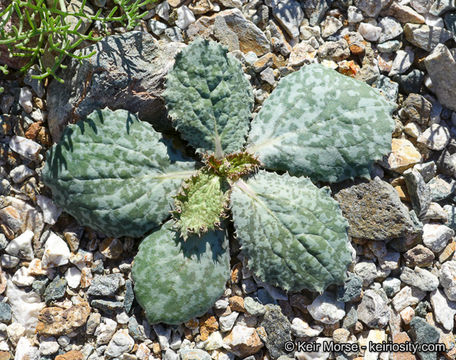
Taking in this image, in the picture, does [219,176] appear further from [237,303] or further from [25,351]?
[25,351]

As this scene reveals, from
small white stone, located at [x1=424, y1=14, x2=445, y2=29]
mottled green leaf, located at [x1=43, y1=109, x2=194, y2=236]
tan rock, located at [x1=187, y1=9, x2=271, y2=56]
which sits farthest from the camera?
small white stone, located at [x1=424, y1=14, x2=445, y2=29]

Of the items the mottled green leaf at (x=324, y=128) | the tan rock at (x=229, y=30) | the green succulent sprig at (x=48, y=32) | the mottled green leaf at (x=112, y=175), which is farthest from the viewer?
the tan rock at (x=229, y=30)

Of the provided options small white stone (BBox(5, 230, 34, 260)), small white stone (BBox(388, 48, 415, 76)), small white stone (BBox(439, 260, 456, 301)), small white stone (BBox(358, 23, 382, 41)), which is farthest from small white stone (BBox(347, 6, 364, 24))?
small white stone (BBox(5, 230, 34, 260))

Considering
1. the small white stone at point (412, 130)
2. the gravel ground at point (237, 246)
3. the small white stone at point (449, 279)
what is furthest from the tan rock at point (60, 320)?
the small white stone at point (412, 130)

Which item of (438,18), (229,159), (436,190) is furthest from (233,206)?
(438,18)

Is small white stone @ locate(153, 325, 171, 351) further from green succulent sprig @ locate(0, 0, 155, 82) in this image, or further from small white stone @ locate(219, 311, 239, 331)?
green succulent sprig @ locate(0, 0, 155, 82)

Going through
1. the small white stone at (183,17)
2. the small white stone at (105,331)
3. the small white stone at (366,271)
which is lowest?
the small white stone at (105,331)

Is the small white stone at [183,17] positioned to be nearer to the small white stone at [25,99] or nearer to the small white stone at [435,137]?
the small white stone at [25,99]

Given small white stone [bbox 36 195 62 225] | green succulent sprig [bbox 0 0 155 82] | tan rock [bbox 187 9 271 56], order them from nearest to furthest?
green succulent sprig [bbox 0 0 155 82] < small white stone [bbox 36 195 62 225] < tan rock [bbox 187 9 271 56]
